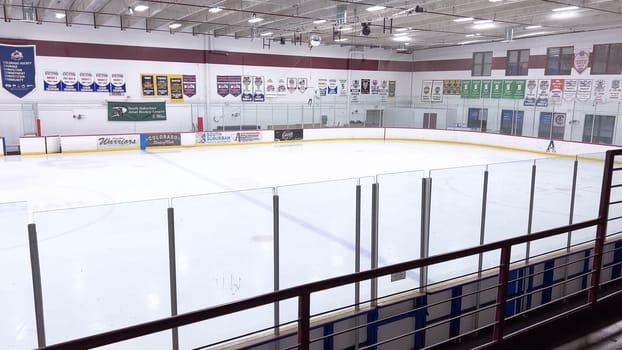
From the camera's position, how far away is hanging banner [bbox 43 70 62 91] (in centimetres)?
1959

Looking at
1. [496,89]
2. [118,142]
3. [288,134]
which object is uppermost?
[496,89]

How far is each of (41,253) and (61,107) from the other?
18.9 meters

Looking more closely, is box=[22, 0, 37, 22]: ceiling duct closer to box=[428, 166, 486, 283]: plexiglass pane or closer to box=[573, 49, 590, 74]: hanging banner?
box=[428, 166, 486, 283]: plexiglass pane

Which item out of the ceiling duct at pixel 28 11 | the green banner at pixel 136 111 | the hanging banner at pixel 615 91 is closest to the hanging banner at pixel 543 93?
the hanging banner at pixel 615 91

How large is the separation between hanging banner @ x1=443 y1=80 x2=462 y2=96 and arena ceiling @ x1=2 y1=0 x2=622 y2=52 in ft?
13.8

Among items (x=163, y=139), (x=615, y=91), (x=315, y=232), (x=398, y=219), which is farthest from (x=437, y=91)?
(x=315, y=232)

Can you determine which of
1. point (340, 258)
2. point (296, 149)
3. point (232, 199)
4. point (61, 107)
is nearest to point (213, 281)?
point (232, 199)

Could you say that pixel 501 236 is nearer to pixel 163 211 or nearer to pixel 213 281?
pixel 213 281

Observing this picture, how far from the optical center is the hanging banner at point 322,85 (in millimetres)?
27391

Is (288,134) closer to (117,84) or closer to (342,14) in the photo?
(342,14)

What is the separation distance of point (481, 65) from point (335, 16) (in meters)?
12.9

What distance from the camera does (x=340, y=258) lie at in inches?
199

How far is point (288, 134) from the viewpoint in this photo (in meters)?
22.8

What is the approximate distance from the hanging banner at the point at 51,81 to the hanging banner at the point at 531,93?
Answer: 21559 mm
